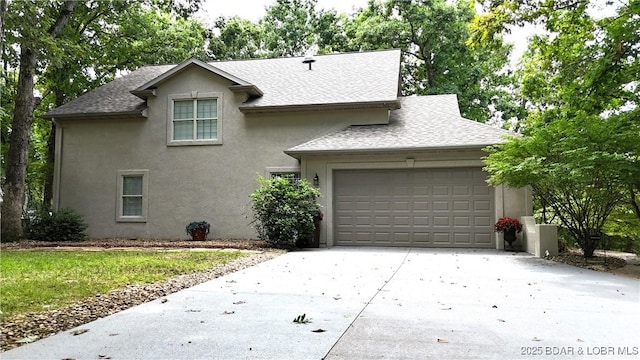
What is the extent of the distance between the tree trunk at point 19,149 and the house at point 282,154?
0.95 meters

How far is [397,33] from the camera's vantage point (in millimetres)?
24719

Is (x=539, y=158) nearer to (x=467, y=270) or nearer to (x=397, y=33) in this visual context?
(x=467, y=270)

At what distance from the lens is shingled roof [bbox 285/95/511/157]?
11992mm

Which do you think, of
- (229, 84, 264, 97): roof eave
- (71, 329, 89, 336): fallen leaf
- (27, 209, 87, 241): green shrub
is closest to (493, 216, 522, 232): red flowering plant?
(229, 84, 264, 97): roof eave

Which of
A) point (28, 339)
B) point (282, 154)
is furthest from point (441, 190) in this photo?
point (28, 339)

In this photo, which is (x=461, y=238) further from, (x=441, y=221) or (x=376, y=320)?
(x=376, y=320)

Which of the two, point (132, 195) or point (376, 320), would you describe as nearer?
point (376, 320)

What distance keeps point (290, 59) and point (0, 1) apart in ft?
44.2

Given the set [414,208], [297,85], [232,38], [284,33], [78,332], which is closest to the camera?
[78,332]

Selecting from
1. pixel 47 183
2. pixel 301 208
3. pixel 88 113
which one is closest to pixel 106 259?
pixel 301 208

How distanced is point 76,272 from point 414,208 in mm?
8435

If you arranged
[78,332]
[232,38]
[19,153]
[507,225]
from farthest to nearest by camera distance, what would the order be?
[232,38]
[19,153]
[507,225]
[78,332]

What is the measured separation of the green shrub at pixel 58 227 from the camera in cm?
1377

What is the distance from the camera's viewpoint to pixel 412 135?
12.8 metres
